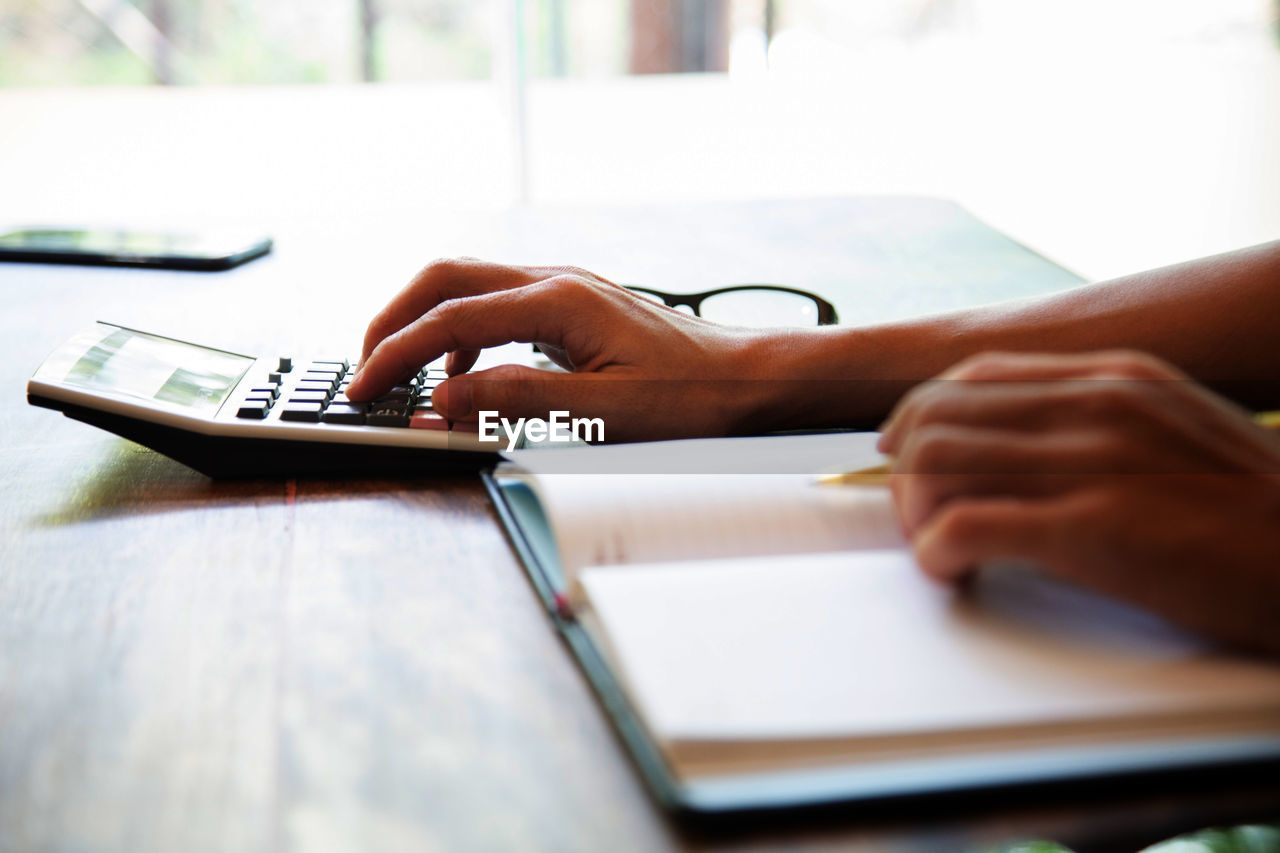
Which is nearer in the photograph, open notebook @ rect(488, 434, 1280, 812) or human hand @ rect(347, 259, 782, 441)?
open notebook @ rect(488, 434, 1280, 812)

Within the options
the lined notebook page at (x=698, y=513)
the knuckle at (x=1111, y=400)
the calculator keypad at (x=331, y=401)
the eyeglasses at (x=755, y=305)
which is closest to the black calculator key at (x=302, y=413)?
the calculator keypad at (x=331, y=401)

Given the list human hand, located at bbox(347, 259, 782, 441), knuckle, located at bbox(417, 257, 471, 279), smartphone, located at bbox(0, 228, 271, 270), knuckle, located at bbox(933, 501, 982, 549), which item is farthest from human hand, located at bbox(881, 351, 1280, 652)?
smartphone, located at bbox(0, 228, 271, 270)

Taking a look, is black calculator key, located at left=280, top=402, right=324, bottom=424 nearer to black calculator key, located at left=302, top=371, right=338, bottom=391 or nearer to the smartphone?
black calculator key, located at left=302, top=371, right=338, bottom=391

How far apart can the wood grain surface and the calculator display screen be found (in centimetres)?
4

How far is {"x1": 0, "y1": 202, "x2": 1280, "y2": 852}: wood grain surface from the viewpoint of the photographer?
27 centimetres

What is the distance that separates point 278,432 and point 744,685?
0.31 m

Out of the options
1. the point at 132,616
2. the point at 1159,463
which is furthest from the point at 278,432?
the point at 1159,463

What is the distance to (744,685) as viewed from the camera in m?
0.30

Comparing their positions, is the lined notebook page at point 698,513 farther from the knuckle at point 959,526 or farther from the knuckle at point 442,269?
the knuckle at point 442,269

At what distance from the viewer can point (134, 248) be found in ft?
3.37

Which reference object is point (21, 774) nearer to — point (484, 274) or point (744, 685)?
point (744, 685)

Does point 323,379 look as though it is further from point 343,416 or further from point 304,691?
point 304,691

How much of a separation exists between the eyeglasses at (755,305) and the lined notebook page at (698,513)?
292mm

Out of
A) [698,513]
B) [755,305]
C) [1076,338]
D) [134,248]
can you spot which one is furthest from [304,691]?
[134,248]
